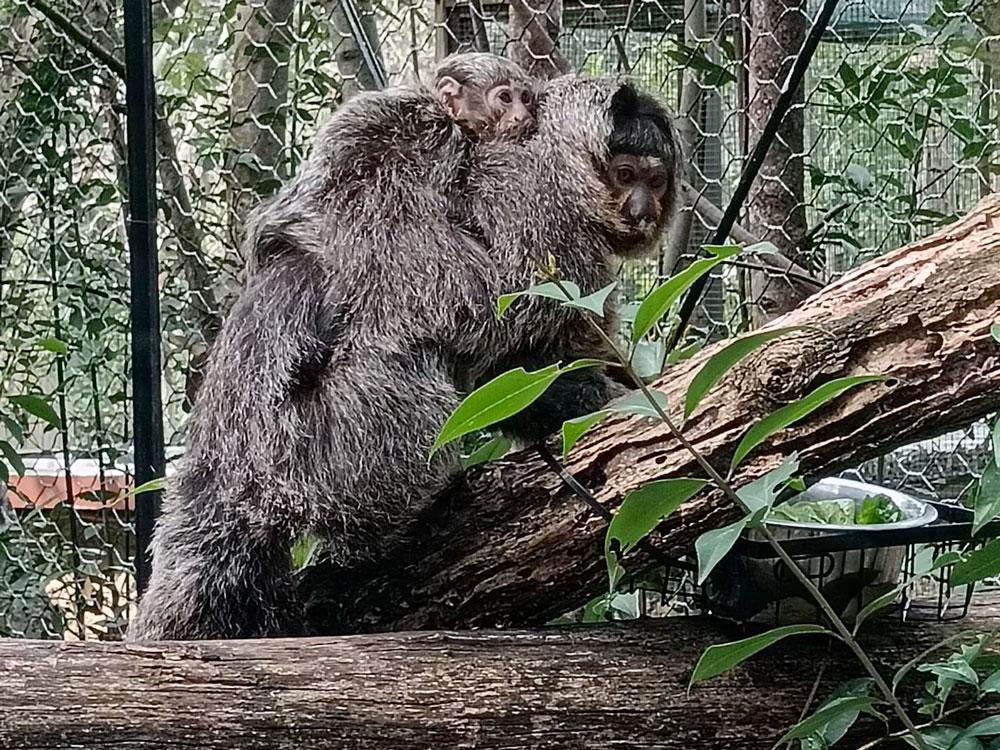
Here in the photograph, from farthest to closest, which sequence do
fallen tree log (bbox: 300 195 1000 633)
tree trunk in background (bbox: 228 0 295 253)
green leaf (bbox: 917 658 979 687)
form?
tree trunk in background (bbox: 228 0 295 253) < fallen tree log (bbox: 300 195 1000 633) < green leaf (bbox: 917 658 979 687)

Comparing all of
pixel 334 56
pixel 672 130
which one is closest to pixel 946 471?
pixel 672 130

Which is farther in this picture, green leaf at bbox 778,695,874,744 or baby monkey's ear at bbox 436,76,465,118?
baby monkey's ear at bbox 436,76,465,118

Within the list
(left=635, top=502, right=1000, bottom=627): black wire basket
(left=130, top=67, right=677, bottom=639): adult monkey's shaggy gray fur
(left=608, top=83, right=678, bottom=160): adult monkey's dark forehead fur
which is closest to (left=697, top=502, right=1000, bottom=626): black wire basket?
(left=635, top=502, right=1000, bottom=627): black wire basket

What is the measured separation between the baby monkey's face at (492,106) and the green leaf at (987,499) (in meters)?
1.02

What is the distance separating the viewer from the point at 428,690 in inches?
54.6

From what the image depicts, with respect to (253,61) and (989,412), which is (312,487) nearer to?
(989,412)

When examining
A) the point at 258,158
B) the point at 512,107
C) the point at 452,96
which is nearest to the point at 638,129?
the point at 512,107

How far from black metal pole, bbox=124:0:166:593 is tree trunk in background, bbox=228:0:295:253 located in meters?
0.58

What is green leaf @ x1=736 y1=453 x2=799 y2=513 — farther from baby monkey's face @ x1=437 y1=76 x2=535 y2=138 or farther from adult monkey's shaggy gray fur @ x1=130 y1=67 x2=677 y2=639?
baby monkey's face @ x1=437 y1=76 x2=535 y2=138

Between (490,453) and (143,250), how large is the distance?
32.0 inches

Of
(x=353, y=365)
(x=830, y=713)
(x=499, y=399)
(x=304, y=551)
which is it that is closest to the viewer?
(x=499, y=399)

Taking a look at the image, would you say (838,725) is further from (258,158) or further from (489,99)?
(258,158)

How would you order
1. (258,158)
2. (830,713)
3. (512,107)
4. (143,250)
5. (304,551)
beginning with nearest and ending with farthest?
(830,713) → (304,551) → (512,107) → (143,250) → (258,158)

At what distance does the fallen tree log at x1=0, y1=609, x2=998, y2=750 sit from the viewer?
1311mm
